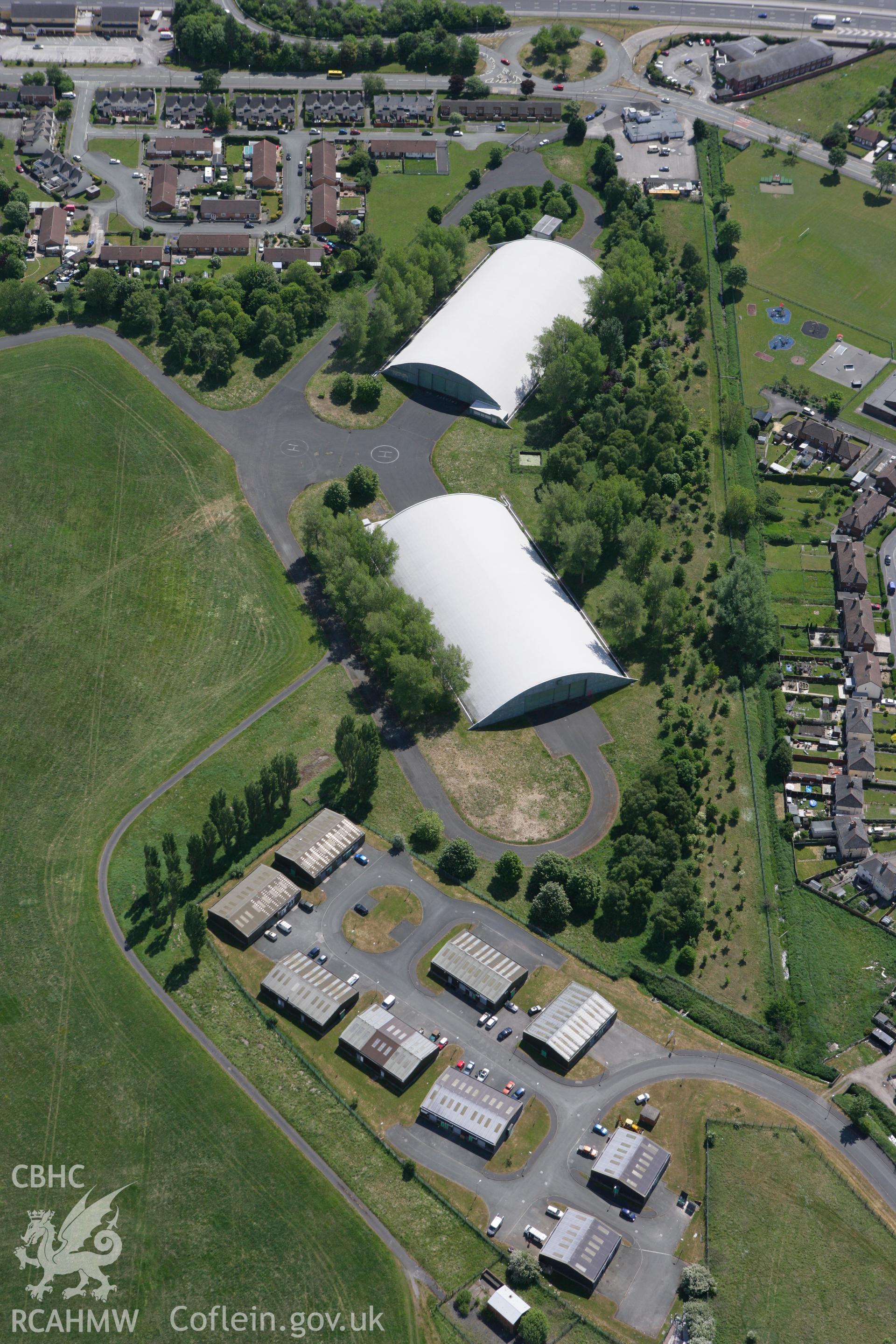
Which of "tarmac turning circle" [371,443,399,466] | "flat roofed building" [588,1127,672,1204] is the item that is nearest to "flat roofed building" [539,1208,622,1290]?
"flat roofed building" [588,1127,672,1204]

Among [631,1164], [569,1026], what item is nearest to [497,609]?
Answer: [569,1026]

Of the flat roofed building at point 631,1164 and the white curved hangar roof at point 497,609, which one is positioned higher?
the white curved hangar roof at point 497,609

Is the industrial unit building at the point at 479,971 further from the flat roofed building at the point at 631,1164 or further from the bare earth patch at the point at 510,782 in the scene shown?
the flat roofed building at the point at 631,1164

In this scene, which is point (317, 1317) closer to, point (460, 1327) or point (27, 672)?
point (460, 1327)

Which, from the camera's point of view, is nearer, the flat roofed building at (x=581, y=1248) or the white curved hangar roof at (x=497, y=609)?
the flat roofed building at (x=581, y=1248)

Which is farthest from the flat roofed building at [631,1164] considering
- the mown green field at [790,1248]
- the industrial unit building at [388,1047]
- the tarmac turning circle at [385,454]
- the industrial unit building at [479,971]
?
the tarmac turning circle at [385,454]

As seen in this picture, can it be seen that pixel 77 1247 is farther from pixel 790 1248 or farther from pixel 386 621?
pixel 386 621

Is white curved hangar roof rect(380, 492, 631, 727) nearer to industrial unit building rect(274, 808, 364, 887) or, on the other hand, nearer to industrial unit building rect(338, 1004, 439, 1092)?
industrial unit building rect(274, 808, 364, 887)
